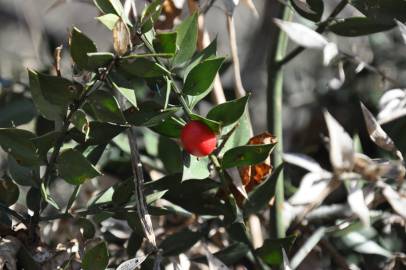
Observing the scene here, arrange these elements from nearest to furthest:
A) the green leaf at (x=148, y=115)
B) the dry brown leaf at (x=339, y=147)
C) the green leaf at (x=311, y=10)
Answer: the dry brown leaf at (x=339, y=147) < the green leaf at (x=148, y=115) < the green leaf at (x=311, y=10)

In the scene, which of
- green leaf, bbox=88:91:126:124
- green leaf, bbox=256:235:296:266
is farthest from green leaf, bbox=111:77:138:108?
green leaf, bbox=256:235:296:266

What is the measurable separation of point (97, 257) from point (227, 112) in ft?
0.58

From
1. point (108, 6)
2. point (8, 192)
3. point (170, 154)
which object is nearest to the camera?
point (108, 6)

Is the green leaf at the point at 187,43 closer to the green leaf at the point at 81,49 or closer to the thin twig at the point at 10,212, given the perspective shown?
the green leaf at the point at 81,49

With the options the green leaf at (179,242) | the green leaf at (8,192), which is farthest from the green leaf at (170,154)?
the green leaf at (8,192)

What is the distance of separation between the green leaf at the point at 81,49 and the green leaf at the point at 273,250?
0.27 m

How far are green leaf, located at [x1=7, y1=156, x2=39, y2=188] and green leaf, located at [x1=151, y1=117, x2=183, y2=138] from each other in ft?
0.47

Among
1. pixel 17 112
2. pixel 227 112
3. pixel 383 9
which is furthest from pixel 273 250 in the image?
pixel 17 112

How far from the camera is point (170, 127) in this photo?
77cm

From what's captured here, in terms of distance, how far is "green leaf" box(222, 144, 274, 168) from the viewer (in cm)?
76

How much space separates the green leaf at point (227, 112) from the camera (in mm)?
752

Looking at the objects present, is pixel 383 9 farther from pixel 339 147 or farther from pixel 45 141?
pixel 45 141

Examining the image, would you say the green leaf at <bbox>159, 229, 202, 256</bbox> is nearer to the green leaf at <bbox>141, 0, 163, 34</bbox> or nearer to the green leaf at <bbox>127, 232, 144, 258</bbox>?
the green leaf at <bbox>127, 232, 144, 258</bbox>

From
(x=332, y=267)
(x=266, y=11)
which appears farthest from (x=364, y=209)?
(x=266, y=11)
